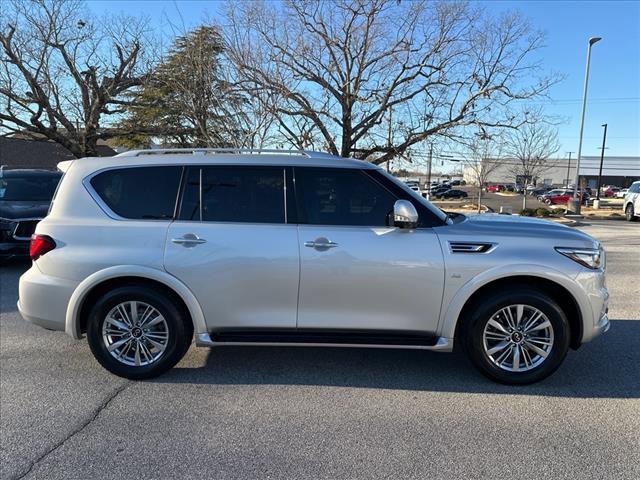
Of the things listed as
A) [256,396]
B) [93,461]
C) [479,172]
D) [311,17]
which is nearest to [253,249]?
[256,396]

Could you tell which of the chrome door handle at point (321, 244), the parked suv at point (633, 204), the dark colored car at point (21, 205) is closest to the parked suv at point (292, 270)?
the chrome door handle at point (321, 244)

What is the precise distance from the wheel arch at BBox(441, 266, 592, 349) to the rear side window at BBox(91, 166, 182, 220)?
2.47m

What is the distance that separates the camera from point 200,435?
10.3 ft

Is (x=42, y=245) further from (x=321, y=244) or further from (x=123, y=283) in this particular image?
(x=321, y=244)

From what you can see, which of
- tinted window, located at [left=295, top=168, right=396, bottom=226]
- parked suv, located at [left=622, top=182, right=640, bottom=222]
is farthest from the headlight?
parked suv, located at [left=622, top=182, right=640, bottom=222]

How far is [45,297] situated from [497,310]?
3724 mm

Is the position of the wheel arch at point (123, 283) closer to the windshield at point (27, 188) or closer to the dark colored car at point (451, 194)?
the windshield at point (27, 188)

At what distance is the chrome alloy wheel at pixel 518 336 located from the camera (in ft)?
12.5

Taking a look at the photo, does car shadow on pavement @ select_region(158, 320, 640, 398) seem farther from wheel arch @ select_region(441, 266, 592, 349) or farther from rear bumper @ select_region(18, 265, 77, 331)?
rear bumper @ select_region(18, 265, 77, 331)

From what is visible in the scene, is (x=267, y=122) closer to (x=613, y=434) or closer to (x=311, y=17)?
(x=311, y=17)

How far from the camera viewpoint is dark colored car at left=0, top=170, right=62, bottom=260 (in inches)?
330

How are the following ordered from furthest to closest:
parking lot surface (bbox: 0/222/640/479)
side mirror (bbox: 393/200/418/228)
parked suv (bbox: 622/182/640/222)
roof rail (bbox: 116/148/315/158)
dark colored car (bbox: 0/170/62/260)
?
parked suv (bbox: 622/182/640/222) < dark colored car (bbox: 0/170/62/260) < roof rail (bbox: 116/148/315/158) < side mirror (bbox: 393/200/418/228) < parking lot surface (bbox: 0/222/640/479)

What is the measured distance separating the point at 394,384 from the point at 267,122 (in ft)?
36.4

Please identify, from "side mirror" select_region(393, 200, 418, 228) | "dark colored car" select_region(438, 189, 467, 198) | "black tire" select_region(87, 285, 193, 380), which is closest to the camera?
"side mirror" select_region(393, 200, 418, 228)
